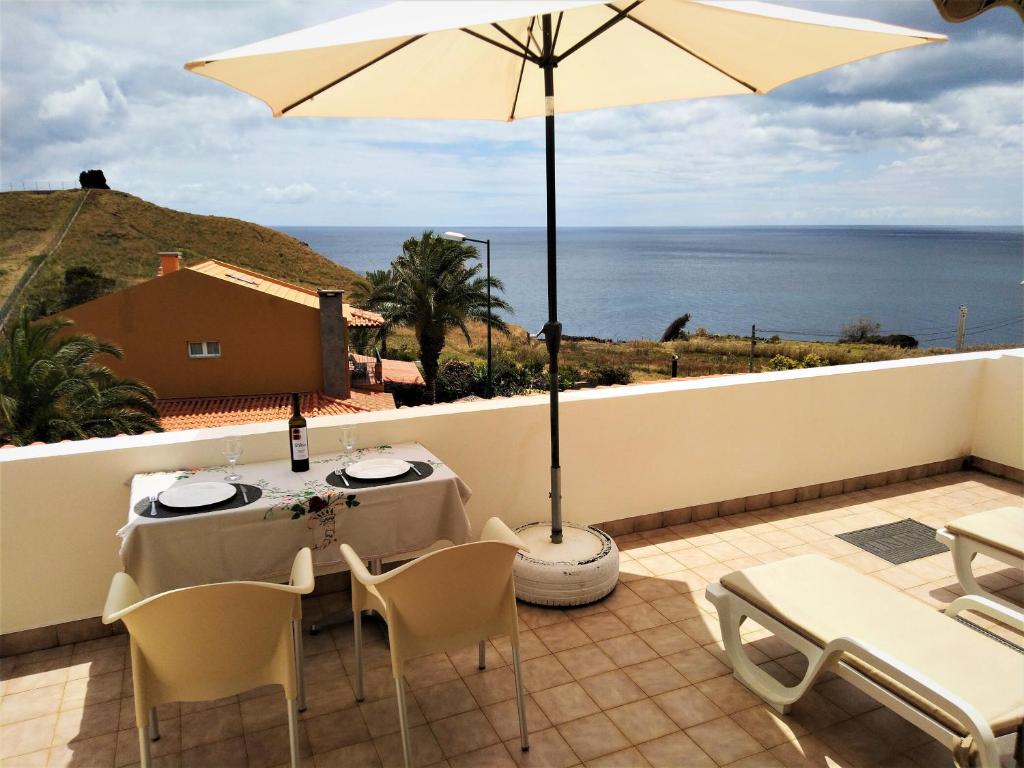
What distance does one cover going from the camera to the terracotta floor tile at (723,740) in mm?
2328

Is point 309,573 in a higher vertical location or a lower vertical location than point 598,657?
higher

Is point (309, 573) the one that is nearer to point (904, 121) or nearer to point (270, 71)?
point (270, 71)

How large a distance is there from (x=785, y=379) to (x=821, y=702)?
2142mm

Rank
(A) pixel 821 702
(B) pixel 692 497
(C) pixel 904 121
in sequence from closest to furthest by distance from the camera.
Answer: (A) pixel 821 702 → (B) pixel 692 497 → (C) pixel 904 121

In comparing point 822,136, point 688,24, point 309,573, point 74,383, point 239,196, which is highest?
point 822,136

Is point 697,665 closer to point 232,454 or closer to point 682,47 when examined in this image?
point 232,454

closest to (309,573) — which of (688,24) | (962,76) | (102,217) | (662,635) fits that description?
(662,635)

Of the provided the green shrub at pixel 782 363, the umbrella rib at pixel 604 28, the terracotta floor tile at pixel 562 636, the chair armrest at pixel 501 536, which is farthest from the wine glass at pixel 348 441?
the green shrub at pixel 782 363

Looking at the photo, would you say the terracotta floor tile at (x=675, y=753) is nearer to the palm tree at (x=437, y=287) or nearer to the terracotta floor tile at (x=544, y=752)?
the terracotta floor tile at (x=544, y=752)

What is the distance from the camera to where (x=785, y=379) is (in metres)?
4.29

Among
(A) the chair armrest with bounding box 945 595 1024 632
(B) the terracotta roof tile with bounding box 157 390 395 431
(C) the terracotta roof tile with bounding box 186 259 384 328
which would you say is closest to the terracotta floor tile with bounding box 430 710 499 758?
(A) the chair armrest with bounding box 945 595 1024 632

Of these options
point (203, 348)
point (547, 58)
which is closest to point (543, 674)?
point (547, 58)

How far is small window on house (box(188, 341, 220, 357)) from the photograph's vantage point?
23844 millimetres

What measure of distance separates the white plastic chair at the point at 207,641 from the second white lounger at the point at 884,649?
159 centimetres
